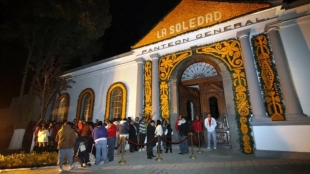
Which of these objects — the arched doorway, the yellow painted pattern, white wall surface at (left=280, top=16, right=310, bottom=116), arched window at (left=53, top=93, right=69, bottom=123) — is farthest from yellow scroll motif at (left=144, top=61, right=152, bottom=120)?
arched window at (left=53, top=93, right=69, bottom=123)

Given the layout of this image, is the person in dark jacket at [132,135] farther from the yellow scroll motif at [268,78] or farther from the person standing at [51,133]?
the yellow scroll motif at [268,78]

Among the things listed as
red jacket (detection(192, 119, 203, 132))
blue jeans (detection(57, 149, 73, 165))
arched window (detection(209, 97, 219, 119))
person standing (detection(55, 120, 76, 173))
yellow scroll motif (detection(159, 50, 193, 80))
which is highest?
yellow scroll motif (detection(159, 50, 193, 80))

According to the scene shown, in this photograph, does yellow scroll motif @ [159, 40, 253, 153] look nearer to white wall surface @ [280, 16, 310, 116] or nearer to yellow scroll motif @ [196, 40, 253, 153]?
yellow scroll motif @ [196, 40, 253, 153]

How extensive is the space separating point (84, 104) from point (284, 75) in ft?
41.0

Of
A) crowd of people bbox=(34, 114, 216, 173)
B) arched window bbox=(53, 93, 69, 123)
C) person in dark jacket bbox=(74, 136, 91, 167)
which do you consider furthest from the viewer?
arched window bbox=(53, 93, 69, 123)

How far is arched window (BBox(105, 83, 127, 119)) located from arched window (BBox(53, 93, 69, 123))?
13.9ft

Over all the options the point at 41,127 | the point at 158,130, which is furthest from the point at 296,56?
the point at 41,127

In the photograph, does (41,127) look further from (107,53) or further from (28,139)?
(107,53)

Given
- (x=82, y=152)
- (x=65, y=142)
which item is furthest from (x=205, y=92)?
(x=65, y=142)

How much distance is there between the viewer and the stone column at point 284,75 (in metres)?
6.64

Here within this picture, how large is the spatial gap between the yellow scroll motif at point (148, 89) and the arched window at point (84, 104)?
4.56m

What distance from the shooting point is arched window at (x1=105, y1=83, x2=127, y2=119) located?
11375mm

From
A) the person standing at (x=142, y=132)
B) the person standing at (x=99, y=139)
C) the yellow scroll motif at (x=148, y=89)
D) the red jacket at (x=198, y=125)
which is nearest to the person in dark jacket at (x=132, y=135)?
the person standing at (x=142, y=132)

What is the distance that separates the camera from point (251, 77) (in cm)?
762
